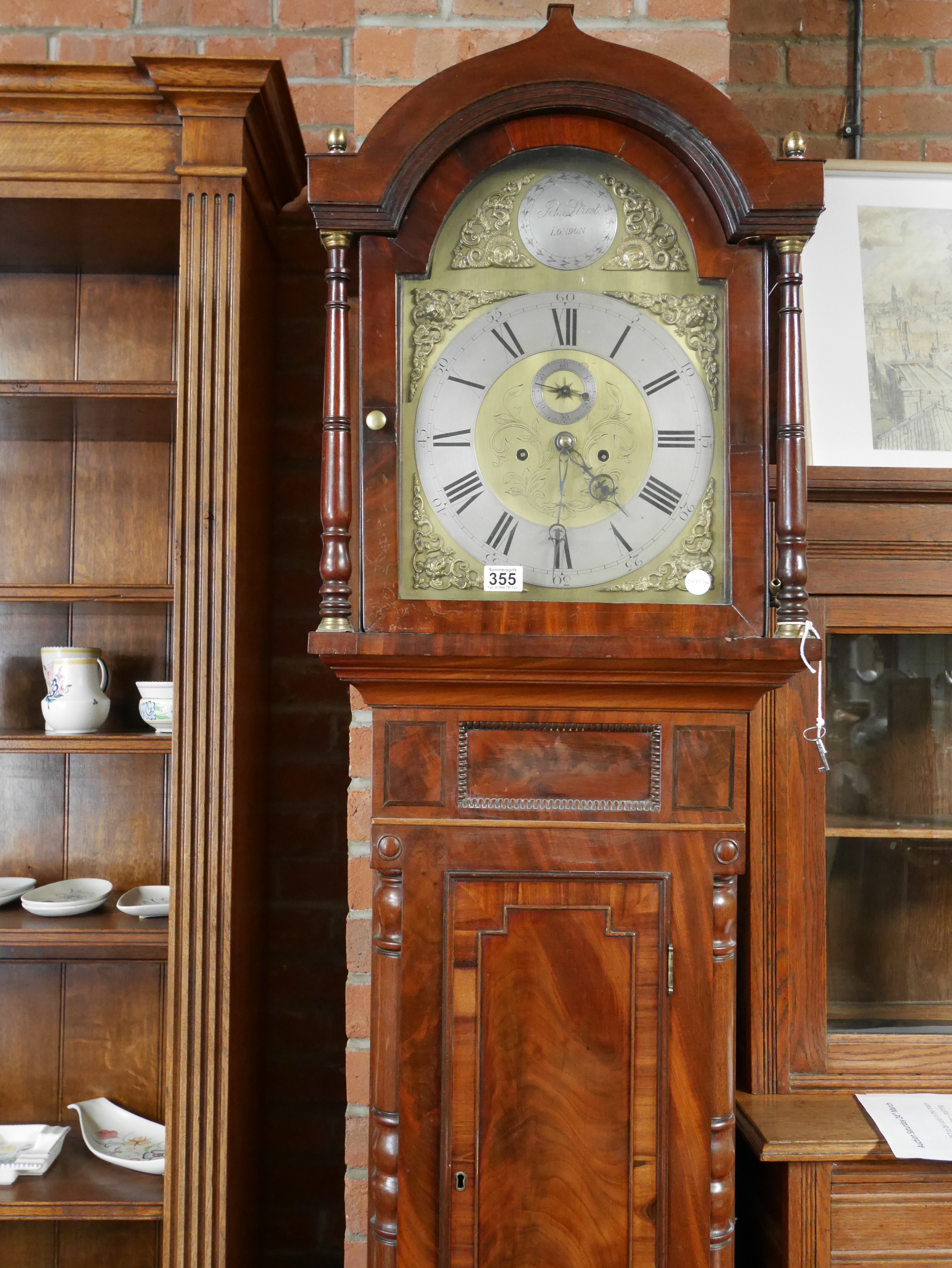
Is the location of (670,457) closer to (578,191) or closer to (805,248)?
(578,191)

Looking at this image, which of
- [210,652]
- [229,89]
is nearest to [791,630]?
[210,652]

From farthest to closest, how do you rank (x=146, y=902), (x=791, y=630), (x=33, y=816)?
(x=33, y=816) → (x=146, y=902) → (x=791, y=630)

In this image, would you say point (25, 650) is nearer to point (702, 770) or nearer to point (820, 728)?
point (702, 770)

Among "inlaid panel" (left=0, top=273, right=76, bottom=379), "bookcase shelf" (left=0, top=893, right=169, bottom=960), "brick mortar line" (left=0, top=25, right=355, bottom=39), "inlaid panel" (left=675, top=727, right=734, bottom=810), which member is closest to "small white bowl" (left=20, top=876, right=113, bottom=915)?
"bookcase shelf" (left=0, top=893, right=169, bottom=960)

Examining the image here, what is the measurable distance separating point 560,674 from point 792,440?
379 millimetres

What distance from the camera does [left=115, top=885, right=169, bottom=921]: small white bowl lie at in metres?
1.55

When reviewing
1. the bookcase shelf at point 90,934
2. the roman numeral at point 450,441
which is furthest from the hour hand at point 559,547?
the bookcase shelf at point 90,934

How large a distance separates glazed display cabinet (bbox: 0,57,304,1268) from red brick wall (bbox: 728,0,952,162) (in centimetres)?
87

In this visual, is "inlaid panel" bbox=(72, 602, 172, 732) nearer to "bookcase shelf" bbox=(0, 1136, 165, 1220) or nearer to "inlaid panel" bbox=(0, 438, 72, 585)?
"inlaid panel" bbox=(0, 438, 72, 585)

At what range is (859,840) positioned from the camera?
1.45m

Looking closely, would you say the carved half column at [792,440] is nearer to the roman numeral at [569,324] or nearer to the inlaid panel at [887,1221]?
the roman numeral at [569,324]

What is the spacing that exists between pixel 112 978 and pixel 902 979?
52.4 inches

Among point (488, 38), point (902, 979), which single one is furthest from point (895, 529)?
point (488, 38)

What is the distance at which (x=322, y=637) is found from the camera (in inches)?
41.6
